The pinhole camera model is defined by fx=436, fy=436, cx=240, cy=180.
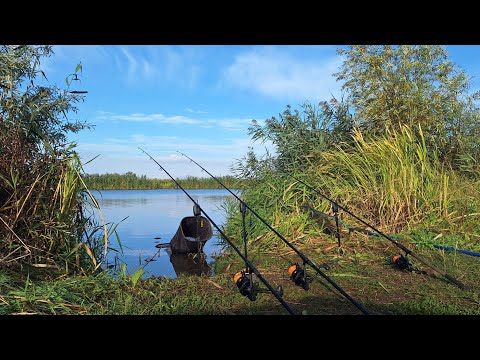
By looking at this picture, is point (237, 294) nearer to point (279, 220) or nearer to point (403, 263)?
point (403, 263)

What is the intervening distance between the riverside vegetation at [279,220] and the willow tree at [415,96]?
5.2 inches

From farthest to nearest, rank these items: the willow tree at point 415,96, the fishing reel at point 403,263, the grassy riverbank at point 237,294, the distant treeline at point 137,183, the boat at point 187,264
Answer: the distant treeline at point 137,183
the willow tree at point 415,96
the boat at point 187,264
the fishing reel at point 403,263
the grassy riverbank at point 237,294

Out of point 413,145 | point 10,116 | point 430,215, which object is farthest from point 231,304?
point 413,145

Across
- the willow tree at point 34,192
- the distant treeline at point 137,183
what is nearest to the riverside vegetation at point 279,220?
the willow tree at point 34,192

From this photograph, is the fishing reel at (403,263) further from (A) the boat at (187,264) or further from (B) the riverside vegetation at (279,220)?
(A) the boat at (187,264)

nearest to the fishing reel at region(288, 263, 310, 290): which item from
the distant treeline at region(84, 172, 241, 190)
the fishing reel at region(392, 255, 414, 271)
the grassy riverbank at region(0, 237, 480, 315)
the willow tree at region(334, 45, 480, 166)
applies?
the grassy riverbank at region(0, 237, 480, 315)

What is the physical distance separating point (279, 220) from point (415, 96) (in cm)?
630

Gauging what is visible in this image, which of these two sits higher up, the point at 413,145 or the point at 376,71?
the point at 376,71

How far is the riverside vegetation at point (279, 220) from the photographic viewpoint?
13.0 feet

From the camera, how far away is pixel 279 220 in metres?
7.17

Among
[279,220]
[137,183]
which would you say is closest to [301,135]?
[279,220]
